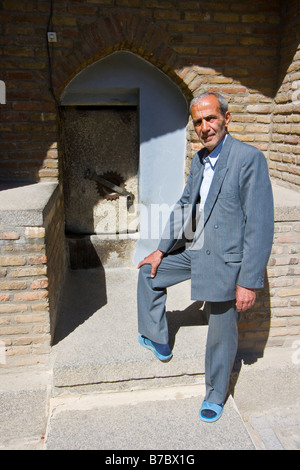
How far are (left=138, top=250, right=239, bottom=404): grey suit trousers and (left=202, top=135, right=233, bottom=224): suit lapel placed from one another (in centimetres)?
49

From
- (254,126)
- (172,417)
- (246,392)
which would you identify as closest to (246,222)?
(172,417)

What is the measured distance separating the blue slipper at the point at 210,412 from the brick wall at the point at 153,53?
205 cm

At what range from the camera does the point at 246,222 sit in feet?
7.74

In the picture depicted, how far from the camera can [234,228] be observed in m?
2.43

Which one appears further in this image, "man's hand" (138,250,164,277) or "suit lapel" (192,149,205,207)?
"man's hand" (138,250,164,277)

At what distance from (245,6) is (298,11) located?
51 cm

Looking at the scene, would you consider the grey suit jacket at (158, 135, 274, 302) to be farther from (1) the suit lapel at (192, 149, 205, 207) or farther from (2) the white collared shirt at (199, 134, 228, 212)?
(1) the suit lapel at (192, 149, 205, 207)

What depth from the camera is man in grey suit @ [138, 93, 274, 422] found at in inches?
91.7

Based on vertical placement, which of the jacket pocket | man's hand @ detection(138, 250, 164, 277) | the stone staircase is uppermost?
the jacket pocket

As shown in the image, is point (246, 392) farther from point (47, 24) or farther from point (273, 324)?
point (47, 24)

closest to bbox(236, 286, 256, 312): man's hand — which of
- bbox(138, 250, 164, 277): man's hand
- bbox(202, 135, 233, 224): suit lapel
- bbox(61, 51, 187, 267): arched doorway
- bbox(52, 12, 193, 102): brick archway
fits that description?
bbox(202, 135, 233, 224): suit lapel

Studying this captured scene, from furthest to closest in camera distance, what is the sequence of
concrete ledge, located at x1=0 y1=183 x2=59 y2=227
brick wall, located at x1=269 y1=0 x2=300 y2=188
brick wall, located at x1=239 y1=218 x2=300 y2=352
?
1. brick wall, located at x1=269 y1=0 x2=300 y2=188
2. brick wall, located at x1=239 y1=218 x2=300 y2=352
3. concrete ledge, located at x1=0 y1=183 x2=59 y2=227

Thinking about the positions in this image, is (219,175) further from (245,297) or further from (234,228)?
(245,297)

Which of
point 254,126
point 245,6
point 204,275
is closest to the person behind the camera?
point 204,275
